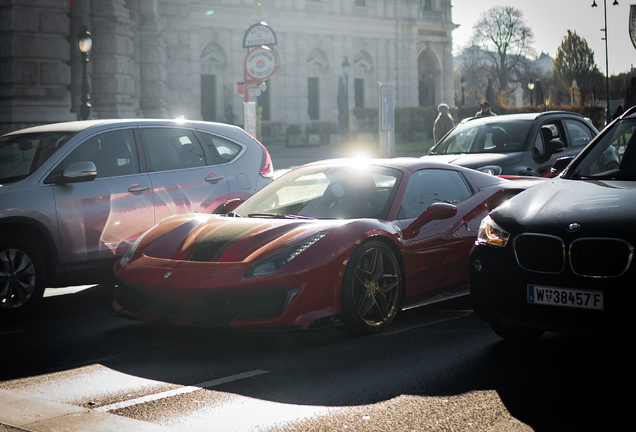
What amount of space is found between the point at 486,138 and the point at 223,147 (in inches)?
211

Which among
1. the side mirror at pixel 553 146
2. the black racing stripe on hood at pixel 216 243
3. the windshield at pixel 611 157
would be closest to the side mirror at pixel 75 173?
the black racing stripe on hood at pixel 216 243

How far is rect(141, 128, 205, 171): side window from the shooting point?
821 centimetres

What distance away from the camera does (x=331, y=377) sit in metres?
4.80

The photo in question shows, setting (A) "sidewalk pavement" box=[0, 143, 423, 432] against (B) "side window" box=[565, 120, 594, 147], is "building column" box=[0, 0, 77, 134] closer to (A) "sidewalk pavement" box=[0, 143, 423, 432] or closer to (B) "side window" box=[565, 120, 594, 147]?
(B) "side window" box=[565, 120, 594, 147]

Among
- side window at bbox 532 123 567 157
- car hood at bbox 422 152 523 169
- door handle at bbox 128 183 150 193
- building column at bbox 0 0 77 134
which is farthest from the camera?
building column at bbox 0 0 77 134

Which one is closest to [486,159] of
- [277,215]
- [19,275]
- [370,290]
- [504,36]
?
[277,215]

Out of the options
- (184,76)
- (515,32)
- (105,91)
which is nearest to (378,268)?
(105,91)

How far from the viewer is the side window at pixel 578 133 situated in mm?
12727

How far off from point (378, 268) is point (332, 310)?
61 cm

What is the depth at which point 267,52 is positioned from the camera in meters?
20.4

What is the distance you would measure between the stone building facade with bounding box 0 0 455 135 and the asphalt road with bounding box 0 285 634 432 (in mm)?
12011

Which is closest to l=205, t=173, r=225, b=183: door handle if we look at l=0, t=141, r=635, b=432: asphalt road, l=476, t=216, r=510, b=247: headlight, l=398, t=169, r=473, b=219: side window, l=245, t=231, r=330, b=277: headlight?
l=0, t=141, r=635, b=432: asphalt road

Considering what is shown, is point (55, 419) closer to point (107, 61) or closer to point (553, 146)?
point (553, 146)

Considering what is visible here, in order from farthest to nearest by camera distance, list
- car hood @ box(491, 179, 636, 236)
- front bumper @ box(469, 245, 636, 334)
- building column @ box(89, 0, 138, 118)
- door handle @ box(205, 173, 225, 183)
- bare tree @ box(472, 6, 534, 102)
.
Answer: bare tree @ box(472, 6, 534, 102) < building column @ box(89, 0, 138, 118) < door handle @ box(205, 173, 225, 183) < car hood @ box(491, 179, 636, 236) < front bumper @ box(469, 245, 636, 334)
